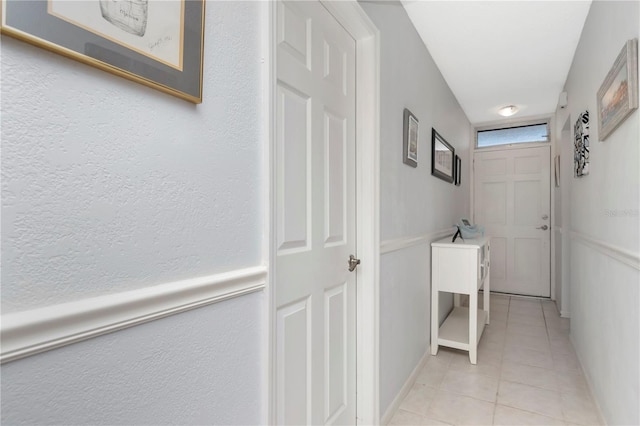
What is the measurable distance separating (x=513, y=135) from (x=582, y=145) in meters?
2.66

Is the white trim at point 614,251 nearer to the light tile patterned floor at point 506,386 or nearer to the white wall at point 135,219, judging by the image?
the light tile patterned floor at point 506,386

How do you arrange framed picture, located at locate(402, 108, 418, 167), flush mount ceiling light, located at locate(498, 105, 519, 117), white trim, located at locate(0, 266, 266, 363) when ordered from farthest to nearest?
flush mount ceiling light, located at locate(498, 105, 519, 117) → framed picture, located at locate(402, 108, 418, 167) → white trim, located at locate(0, 266, 266, 363)

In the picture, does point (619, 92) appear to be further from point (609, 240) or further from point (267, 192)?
point (267, 192)

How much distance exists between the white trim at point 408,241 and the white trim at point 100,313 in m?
1.15

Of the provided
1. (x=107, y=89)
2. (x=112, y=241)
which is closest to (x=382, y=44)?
(x=107, y=89)

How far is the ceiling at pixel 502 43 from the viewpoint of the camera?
87.6 inches

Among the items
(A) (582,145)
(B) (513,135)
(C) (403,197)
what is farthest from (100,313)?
(B) (513,135)

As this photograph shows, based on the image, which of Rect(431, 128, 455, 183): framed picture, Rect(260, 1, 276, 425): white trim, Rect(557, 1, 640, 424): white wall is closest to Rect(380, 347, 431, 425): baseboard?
Rect(557, 1, 640, 424): white wall

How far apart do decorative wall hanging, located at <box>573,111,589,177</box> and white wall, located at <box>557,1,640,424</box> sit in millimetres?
88

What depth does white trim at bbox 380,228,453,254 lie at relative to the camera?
1.90 metres

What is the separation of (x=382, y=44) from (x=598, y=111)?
4.07 feet

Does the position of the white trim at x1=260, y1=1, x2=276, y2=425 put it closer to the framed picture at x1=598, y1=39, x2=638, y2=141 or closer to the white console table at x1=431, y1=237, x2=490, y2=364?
the framed picture at x1=598, y1=39, x2=638, y2=141

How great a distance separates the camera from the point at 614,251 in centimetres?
163

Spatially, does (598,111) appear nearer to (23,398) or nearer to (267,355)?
(267,355)
